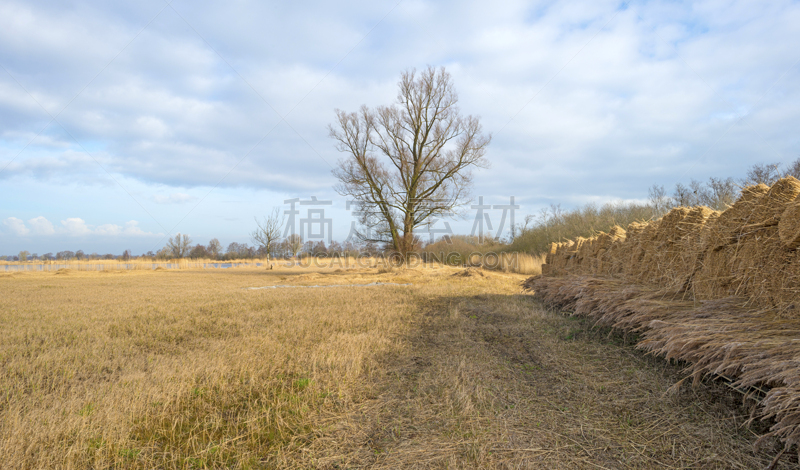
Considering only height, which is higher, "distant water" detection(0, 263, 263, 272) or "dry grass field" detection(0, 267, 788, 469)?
"distant water" detection(0, 263, 263, 272)

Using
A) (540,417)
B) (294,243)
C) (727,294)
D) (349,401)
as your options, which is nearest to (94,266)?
(294,243)

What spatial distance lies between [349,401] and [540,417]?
1.78 metres

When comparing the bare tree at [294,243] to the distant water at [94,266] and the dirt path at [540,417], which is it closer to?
the distant water at [94,266]

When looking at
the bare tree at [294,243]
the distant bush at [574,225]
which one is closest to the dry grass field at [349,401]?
the distant bush at [574,225]

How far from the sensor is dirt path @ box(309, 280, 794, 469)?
2451 millimetres

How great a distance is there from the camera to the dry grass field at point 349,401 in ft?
8.14

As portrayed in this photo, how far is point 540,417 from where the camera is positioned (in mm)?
3033

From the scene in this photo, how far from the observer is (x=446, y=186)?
873 inches

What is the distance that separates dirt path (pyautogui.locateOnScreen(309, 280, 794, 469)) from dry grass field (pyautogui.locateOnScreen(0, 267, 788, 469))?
0.02m

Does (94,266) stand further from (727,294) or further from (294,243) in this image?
(727,294)

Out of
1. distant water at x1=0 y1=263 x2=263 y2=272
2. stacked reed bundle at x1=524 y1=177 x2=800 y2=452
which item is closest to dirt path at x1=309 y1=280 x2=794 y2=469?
stacked reed bundle at x1=524 y1=177 x2=800 y2=452

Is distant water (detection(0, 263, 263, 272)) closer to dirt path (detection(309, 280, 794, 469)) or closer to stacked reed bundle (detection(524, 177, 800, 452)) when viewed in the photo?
dirt path (detection(309, 280, 794, 469))

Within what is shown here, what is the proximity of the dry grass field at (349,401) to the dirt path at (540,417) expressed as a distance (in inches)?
0.6

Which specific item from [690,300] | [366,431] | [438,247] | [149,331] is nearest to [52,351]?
[149,331]
